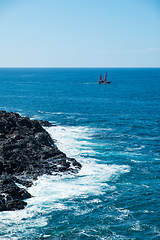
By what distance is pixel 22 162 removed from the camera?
4981 cm

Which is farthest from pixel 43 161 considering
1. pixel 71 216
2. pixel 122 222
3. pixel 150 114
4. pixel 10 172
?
pixel 150 114

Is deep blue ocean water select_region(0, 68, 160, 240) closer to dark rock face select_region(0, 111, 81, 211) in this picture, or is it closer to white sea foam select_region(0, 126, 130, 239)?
white sea foam select_region(0, 126, 130, 239)

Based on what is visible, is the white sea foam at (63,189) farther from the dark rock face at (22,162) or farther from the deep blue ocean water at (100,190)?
the dark rock face at (22,162)

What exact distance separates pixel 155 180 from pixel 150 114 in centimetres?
5424

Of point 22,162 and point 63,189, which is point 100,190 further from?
point 22,162

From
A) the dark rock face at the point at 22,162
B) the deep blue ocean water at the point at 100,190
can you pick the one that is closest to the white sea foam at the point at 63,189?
the deep blue ocean water at the point at 100,190

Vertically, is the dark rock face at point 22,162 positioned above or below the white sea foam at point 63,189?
above

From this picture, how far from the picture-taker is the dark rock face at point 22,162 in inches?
1582

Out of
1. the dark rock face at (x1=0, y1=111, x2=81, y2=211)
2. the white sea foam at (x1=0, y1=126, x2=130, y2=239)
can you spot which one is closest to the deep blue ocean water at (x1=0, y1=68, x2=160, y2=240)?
the white sea foam at (x1=0, y1=126, x2=130, y2=239)

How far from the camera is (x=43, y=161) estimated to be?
5203 cm

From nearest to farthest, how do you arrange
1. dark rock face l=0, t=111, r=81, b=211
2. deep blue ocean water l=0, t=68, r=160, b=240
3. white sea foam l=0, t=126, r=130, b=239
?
deep blue ocean water l=0, t=68, r=160, b=240 → white sea foam l=0, t=126, r=130, b=239 → dark rock face l=0, t=111, r=81, b=211

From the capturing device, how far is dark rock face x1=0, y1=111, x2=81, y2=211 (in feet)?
132

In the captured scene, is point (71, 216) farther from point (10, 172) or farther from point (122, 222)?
point (10, 172)

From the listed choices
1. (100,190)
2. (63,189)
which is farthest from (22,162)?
(100,190)
